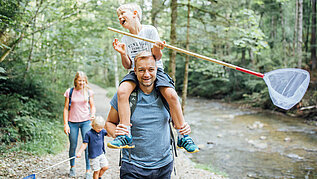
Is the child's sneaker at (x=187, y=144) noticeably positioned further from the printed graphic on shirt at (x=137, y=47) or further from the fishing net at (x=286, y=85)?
the fishing net at (x=286, y=85)

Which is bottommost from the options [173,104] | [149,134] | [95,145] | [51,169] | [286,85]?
[51,169]

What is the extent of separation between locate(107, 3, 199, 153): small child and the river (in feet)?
17.7

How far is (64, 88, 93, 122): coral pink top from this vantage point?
4.61m

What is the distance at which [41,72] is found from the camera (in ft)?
32.4

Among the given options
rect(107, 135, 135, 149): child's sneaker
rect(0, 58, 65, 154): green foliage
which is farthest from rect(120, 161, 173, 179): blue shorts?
rect(0, 58, 65, 154): green foliage

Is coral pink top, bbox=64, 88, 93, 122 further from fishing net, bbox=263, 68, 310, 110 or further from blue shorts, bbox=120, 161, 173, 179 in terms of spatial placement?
fishing net, bbox=263, 68, 310, 110

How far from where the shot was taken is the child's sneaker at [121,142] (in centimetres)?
187

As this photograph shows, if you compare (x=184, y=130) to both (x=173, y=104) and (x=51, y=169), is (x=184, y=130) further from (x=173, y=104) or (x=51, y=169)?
(x=51, y=169)

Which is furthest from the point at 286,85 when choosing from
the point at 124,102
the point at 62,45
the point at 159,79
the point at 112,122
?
the point at 62,45

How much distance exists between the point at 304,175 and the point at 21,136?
8067mm

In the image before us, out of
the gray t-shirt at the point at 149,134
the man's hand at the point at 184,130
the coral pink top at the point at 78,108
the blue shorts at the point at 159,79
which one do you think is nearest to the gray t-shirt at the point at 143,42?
the blue shorts at the point at 159,79

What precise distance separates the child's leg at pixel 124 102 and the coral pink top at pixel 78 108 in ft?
9.40

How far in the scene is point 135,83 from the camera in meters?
2.10

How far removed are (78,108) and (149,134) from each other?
3.01 m
